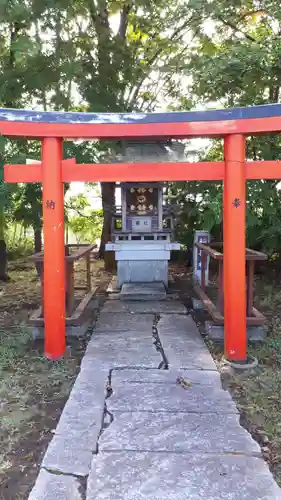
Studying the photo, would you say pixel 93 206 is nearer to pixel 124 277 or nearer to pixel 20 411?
pixel 124 277

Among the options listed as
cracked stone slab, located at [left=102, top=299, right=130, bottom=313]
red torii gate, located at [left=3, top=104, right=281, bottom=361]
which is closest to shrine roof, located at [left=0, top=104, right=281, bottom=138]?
red torii gate, located at [left=3, top=104, right=281, bottom=361]

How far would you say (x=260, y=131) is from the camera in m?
4.26

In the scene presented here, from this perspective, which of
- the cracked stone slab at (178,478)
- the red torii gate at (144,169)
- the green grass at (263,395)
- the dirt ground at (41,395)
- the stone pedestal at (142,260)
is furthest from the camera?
the stone pedestal at (142,260)

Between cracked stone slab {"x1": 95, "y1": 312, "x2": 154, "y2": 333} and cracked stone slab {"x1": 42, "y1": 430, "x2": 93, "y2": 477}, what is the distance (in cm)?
250

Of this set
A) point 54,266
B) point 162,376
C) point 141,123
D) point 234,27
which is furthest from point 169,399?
point 234,27

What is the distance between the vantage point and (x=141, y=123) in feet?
14.1

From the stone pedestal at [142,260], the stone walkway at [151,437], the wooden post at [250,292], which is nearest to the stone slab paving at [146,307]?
the stone pedestal at [142,260]

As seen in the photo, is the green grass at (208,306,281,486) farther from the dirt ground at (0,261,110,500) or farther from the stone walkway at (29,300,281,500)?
the dirt ground at (0,261,110,500)

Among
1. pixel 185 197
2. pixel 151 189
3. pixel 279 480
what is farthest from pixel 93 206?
pixel 279 480

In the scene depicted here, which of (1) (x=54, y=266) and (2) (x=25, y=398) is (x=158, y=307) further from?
(2) (x=25, y=398)

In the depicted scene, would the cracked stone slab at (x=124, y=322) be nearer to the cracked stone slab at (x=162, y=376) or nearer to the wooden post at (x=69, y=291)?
the wooden post at (x=69, y=291)

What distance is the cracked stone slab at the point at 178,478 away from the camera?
2.28 m

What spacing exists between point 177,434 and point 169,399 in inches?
20.8

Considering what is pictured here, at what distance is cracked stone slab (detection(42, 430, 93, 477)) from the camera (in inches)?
99.1
